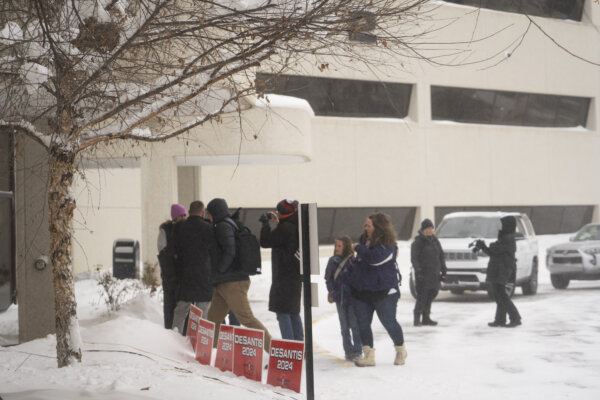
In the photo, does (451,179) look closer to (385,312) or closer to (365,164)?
(365,164)

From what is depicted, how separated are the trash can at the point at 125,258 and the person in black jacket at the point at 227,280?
7.17 m

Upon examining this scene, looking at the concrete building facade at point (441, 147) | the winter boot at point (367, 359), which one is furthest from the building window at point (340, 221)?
the winter boot at point (367, 359)

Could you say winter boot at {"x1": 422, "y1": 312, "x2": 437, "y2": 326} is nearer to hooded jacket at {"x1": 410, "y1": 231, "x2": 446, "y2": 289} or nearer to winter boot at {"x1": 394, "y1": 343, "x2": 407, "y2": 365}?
hooded jacket at {"x1": 410, "y1": 231, "x2": 446, "y2": 289}

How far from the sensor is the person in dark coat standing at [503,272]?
12.2 metres

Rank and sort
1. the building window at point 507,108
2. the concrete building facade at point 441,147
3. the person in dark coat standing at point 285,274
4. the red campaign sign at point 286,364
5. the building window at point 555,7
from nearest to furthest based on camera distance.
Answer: the red campaign sign at point 286,364, the person in dark coat standing at point 285,274, the concrete building facade at point 441,147, the building window at point 507,108, the building window at point 555,7

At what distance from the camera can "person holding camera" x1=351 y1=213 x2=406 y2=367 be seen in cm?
906

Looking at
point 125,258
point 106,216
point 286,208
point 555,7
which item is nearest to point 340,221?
point 106,216

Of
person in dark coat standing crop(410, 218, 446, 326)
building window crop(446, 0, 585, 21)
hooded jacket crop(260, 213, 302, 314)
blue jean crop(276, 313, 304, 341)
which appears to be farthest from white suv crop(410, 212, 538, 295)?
building window crop(446, 0, 585, 21)

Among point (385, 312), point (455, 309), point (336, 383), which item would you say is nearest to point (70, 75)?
point (336, 383)

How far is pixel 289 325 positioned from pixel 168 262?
196 cm

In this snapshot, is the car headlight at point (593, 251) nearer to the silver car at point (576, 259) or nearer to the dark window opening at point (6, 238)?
the silver car at point (576, 259)

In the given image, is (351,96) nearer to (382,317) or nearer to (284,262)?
(382,317)

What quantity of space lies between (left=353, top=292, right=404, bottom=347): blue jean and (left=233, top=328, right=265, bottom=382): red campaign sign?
2353 mm

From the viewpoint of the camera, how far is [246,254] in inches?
344
